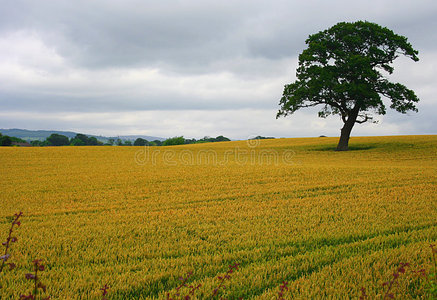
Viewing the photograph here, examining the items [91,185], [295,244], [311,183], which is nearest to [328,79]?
[311,183]

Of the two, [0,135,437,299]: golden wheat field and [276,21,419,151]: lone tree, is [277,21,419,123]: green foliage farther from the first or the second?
[0,135,437,299]: golden wheat field

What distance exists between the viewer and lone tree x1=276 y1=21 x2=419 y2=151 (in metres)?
30.3

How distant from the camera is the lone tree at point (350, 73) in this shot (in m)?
30.3

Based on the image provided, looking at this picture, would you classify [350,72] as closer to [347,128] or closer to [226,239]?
[347,128]

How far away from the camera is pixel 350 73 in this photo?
31.6m

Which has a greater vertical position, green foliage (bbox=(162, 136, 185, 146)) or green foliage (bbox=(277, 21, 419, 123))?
green foliage (bbox=(277, 21, 419, 123))

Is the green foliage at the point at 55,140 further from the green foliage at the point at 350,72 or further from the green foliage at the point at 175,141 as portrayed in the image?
the green foliage at the point at 350,72

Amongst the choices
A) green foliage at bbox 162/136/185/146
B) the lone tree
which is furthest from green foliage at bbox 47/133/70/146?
the lone tree

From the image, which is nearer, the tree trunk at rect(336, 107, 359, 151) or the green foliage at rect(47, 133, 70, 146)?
the tree trunk at rect(336, 107, 359, 151)

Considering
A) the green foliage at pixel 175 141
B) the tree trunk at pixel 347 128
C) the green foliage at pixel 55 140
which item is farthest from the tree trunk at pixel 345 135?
the green foliage at pixel 175 141

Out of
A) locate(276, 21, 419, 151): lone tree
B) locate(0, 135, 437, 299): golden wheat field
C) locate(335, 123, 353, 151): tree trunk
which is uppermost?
locate(276, 21, 419, 151): lone tree

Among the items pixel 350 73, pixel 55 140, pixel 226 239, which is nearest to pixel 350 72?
pixel 350 73

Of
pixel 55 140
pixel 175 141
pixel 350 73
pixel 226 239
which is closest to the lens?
pixel 226 239

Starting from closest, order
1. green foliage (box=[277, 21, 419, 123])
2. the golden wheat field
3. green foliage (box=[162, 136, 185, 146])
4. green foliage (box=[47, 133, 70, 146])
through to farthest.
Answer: the golden wheat field < green foliage (box=[277, 21, 419, 123]) < green foliage (box=[47, 133, 70, 146]) < green foliage (box=[162, 136, 185, 146])
